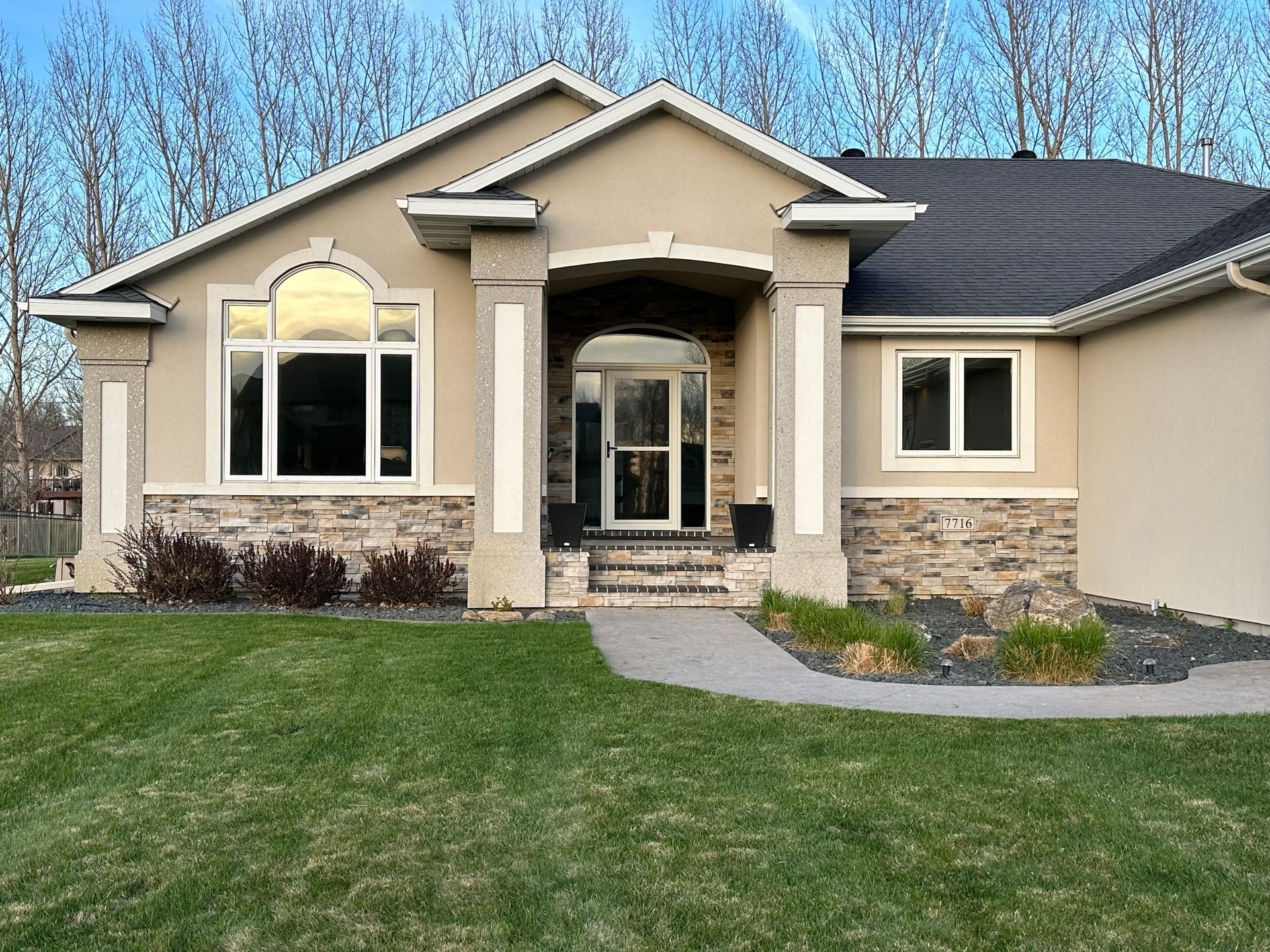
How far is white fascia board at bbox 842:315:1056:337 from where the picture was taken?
38.7ft

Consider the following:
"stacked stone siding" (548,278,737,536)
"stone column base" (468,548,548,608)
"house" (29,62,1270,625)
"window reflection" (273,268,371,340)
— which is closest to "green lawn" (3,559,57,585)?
"house" (29,62,1270,625)

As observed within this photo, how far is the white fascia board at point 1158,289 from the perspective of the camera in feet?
28.3

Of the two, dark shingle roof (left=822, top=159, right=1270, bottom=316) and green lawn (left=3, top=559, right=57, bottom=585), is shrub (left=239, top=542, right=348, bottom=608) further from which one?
dark shingle roof (left=822, top=159, right=1270, bottom=316)

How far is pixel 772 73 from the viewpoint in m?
27.0

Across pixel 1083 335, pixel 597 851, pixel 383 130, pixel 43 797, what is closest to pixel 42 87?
pixel 383 130

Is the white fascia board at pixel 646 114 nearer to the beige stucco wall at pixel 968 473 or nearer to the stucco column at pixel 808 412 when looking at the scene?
the stucco column at pixel 808 412

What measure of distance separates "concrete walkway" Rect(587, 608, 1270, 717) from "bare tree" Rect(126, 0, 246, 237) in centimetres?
2280

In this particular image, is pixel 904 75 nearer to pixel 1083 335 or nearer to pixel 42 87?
pixel 1083 335

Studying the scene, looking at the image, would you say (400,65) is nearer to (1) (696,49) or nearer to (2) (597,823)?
(1) (696,49)

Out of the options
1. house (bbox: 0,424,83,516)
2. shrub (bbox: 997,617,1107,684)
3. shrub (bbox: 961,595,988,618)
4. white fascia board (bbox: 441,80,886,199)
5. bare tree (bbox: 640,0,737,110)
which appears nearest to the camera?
shrub (bbox: 997,617,1107,684)

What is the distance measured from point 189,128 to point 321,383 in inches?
748

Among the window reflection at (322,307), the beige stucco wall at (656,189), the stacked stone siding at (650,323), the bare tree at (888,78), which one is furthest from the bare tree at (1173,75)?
the window reflection at (322,307)

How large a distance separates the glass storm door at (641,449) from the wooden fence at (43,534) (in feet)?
52.0

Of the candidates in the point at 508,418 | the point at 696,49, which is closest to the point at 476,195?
the point at 508,418
